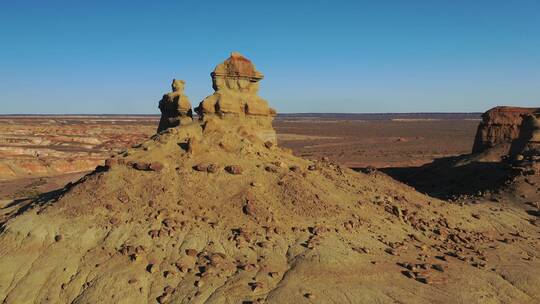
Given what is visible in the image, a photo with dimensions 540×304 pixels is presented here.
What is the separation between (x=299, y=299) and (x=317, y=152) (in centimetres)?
4710

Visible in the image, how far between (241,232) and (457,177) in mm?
21656

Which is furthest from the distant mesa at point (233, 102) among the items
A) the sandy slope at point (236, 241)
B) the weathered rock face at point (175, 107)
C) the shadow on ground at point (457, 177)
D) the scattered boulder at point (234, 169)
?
the shadow on ground at point (457, 177)

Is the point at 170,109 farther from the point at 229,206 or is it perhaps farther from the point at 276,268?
the point at 276,268

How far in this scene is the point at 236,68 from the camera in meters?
16.2

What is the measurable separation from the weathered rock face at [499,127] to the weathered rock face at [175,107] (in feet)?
89.1

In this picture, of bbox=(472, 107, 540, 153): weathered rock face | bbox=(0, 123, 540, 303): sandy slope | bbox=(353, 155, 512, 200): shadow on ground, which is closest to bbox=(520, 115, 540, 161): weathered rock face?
bbox=(353, 155, 512, 200): shadow on ground

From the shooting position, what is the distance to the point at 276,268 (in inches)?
402

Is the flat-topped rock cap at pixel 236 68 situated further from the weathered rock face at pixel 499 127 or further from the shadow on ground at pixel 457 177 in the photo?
the weathered rock face at pixel 499 127

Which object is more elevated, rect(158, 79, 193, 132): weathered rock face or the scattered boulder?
rect(158, 79, 193, 132): weathered rock face

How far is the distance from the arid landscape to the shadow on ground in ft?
18.2

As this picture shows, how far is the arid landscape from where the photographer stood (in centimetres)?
962

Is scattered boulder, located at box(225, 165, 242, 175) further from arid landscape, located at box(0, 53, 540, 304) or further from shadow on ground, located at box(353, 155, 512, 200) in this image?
shadow on ground, located at box(353, 155, 512, 200)

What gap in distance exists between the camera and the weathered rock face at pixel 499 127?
34.6 meters

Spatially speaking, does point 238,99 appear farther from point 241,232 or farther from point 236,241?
point 236,241
